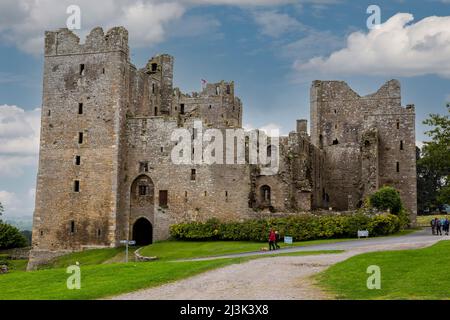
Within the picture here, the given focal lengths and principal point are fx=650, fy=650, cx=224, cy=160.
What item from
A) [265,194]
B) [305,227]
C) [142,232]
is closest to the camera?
[305,227]

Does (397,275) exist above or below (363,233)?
below

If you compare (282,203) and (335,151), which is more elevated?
(335,151)

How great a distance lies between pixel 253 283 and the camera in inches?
935

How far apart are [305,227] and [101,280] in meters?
23.5

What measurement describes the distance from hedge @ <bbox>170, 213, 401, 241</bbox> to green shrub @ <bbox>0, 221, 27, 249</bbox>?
85.8ft

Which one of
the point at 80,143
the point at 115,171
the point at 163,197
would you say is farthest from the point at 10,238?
the point at 163,197

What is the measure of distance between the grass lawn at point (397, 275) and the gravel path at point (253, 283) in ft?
2.78

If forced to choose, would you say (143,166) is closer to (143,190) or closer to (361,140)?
(143,190)

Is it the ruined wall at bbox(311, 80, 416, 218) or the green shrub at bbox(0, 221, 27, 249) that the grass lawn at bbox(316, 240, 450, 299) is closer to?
the ruined wall at bbox(311, 80, 416, 218)

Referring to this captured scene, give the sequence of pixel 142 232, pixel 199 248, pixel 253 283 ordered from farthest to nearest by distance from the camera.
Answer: pixel 142 232 < pixel 199 248 < pixel 253 283
